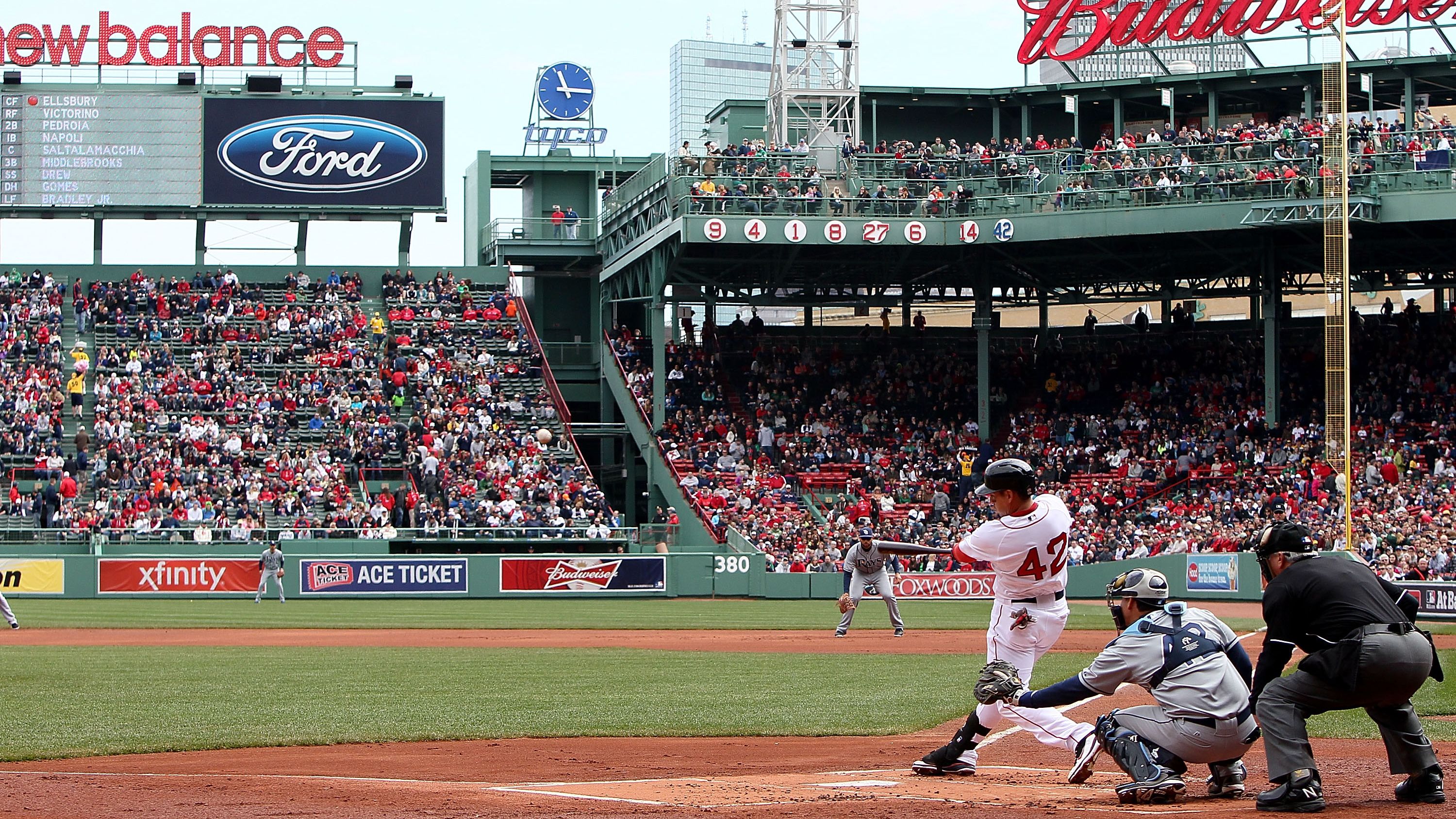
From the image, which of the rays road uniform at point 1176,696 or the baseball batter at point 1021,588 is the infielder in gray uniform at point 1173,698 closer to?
the rays road uniform at point 1176,696

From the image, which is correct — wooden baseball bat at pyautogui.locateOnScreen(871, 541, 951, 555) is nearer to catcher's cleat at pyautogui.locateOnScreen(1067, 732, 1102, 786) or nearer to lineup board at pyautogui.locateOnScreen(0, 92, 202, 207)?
catcher's cleat at pyautogui.locateOnScreen(1067, 732, 1102, 786)

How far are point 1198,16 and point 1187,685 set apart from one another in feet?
125

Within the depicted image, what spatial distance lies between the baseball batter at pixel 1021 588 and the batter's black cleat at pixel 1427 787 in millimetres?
1676

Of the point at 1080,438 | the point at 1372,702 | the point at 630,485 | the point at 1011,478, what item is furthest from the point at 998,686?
the point at 630,485

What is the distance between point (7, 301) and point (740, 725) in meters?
42.3

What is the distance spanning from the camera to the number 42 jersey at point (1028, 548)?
929 cm

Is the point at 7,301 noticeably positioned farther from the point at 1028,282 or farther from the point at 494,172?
the point at 1028,282

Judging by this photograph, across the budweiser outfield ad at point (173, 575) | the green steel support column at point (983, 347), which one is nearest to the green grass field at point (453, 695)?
the budweiser outfield ad at point (173, 575)

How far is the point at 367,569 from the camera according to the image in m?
38.4

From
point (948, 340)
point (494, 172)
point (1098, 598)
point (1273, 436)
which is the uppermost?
point (494, 172)

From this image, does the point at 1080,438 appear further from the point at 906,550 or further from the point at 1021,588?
the point at 1021,588

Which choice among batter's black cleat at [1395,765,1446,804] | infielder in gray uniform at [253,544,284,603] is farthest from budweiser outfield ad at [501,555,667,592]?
batter's black cleat at [1395,765,1446,804]

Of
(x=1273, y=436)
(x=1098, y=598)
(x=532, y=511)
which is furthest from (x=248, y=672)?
(x=1273, y=436)

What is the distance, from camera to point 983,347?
152 ft
